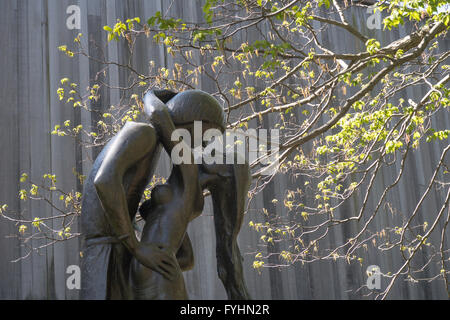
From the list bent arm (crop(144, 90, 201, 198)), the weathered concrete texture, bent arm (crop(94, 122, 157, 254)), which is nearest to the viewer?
bent arm (crop(94, 122, 157, 254))

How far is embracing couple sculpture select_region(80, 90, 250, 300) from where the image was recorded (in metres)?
2.88

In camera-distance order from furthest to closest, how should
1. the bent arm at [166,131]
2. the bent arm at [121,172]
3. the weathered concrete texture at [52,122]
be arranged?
the weathered concrete texture at [52,122] < the bent arm at [166,131] < the bent arm at [121,172]

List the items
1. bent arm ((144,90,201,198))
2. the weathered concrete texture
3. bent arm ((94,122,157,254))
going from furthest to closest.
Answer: the weathered concrete texture
bent arm ((144,90,201,198))
bent arm ((94,122,157,254))

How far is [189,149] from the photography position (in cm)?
316

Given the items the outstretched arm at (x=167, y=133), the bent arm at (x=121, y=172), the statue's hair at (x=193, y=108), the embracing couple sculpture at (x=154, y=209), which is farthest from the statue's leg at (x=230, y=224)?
the bent arm at (x=121, y=172)

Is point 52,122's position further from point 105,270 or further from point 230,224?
point 105,270

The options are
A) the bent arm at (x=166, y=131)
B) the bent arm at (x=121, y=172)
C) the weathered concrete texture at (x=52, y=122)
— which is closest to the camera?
the bent arm at (x=121, y=172)

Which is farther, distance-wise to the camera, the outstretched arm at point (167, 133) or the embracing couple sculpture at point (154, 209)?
the outstretched arm at point (167, 133)

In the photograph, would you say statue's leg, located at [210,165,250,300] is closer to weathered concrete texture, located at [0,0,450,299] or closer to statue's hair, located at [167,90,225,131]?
statue's hair, located at [167,90,225,131]

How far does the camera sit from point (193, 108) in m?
3.18

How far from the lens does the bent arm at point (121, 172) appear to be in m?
2.84

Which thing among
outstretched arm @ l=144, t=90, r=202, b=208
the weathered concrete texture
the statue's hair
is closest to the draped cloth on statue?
outstretched arm @ l=144, t=90, r=202, b=208

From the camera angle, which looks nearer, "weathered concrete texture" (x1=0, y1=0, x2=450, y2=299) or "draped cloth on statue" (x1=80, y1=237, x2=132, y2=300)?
"draped cloth on statue" (x1=80, y1=237, x2=132, y2=300)

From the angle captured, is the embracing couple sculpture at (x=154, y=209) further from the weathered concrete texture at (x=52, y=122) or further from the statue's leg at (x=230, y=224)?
the weathered concrete texture at (x=52, y=122)
